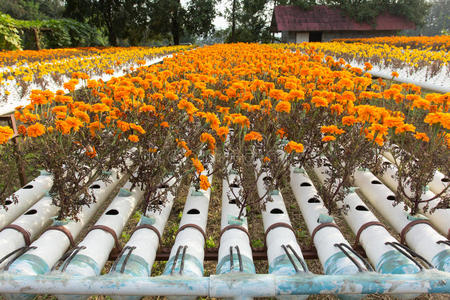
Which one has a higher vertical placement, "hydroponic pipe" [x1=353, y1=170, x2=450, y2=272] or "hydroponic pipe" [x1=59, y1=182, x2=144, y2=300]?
"hydroponic pipe" [x1=59, y1=182, x2=144, y2=300]

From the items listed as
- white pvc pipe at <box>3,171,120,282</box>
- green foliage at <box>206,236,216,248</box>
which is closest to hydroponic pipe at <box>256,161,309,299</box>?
green foliage at <box>206,236,216,248</box>

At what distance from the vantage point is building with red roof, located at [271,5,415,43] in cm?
3969

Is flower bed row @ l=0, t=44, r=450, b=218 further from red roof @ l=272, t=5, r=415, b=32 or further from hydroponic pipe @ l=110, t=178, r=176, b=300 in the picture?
red roof @ l=272, t=5, r=415, b=32

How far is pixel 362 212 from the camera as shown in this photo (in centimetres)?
282

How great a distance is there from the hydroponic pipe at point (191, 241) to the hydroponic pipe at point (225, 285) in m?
0.19

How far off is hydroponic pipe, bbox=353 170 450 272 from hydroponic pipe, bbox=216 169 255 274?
4.23 feet

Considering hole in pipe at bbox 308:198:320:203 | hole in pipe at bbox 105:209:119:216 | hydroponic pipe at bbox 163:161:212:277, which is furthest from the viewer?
hole in pipe at bbox 308:198:320:203

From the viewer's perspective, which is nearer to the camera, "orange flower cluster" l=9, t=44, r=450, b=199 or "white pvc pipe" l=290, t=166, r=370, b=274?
"white pvc pipe" l=290, t=166, r=370, b=274

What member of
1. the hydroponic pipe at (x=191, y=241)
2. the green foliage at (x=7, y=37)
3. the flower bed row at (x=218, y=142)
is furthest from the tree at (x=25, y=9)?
the hydroponic pipe at (x=191, y=241)

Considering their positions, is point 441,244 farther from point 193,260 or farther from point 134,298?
point 134,298

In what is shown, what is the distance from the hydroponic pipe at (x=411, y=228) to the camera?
7.15 ft

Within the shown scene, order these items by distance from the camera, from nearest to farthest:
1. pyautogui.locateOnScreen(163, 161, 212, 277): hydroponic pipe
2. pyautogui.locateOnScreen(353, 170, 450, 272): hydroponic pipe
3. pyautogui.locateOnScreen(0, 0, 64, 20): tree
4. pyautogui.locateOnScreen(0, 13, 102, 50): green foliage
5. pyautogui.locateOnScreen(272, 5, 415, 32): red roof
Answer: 1. pyautogui.locateOnScreen(163, 161, 212, 277): hydroponic pipe
2. pyautogui.locateOnScreen(353, 170, 450, 272): hydroponic pipe
3. pyautogui.locateOnScreen(0, 13, 102, 50): green foliage
4. pyautogui.locateOnScreen(272, 5, 415, 32): red roof
5. pyautogui.locateOnScreen(0, 0, 64, 20): tree

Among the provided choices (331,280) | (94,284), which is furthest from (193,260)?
(331,280)

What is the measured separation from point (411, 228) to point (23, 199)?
12.1 feet
